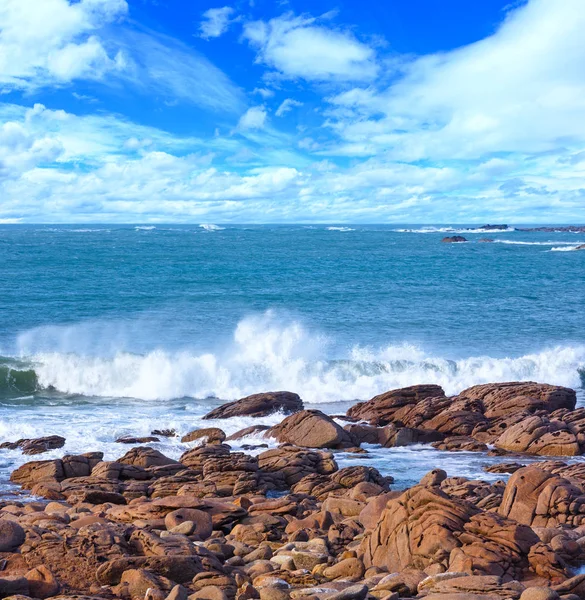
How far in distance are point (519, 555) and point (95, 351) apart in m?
29.8

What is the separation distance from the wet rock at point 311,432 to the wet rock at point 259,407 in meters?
3.31

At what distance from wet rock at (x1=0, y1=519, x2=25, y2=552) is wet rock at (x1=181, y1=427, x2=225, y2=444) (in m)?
11.0

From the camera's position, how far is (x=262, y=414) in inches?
991

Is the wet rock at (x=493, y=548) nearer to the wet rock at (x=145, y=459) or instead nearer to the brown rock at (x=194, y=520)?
the brown rock at (x=194, y=520)

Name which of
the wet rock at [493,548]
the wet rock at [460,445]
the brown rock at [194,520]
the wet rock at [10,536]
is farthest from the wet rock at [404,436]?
the wet rock at [10,536]

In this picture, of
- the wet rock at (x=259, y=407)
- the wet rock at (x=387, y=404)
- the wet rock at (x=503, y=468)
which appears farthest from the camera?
the wet rock at (x=259, y=407)

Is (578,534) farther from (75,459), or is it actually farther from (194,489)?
(75,459)

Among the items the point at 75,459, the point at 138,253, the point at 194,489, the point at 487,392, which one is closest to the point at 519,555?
the point at 194,489

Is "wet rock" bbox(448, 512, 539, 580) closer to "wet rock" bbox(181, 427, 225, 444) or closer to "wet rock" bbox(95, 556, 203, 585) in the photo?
"wet rock" bbox(95, 556, 203, 585)

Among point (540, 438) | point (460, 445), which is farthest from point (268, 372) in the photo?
point (540, 438)

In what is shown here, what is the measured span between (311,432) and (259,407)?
4.64 metres

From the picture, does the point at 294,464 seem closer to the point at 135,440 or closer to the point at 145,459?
the point at 145,459

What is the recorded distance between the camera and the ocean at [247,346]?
25.3 metres

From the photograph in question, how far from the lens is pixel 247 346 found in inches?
1468
